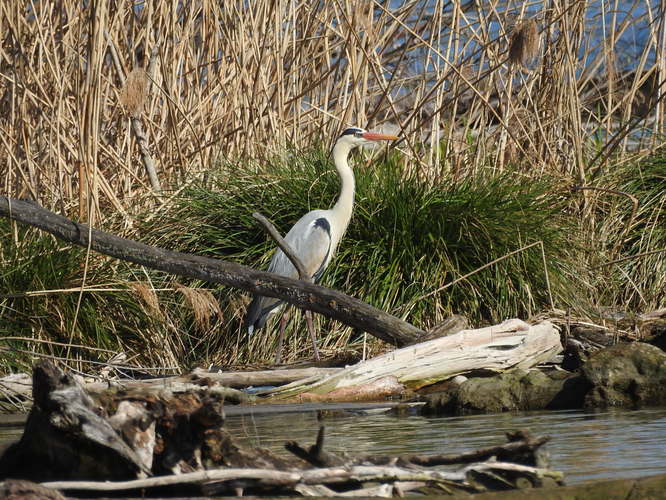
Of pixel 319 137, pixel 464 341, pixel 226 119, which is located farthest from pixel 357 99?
pixel 464 341

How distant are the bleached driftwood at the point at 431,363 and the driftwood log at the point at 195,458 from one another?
2661mm

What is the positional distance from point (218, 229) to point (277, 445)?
3665mm

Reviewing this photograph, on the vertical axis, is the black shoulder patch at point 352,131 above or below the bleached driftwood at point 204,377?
above

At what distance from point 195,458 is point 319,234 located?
4294 millimetres

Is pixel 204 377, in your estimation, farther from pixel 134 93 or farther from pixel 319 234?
pixel 319 234

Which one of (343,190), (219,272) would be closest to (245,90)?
(343,190)

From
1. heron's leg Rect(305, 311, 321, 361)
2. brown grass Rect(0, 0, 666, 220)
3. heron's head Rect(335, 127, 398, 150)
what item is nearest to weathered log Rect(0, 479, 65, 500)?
heron's leg Rect(305, 311, 321, 361)

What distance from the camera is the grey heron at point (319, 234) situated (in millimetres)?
6691

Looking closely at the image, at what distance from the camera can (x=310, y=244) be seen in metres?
6.88

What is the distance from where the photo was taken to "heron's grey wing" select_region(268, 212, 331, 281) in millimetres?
6773

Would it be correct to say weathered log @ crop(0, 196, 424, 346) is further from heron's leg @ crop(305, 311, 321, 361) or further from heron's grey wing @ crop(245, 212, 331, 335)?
heron's grey wing @ crop(245, 212, 331, 335)

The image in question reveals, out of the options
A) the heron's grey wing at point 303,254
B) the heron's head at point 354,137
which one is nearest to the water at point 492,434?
the heron's grey wing at point 303,254

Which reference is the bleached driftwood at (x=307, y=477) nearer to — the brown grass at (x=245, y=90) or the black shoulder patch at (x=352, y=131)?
the brown grass at (x=245, y=90)

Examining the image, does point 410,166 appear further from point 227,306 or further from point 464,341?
point 464,341
